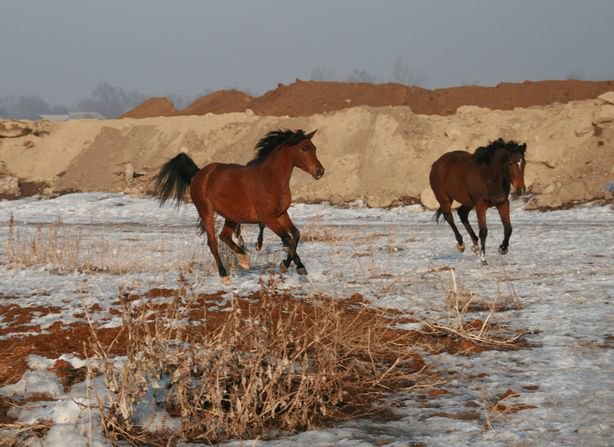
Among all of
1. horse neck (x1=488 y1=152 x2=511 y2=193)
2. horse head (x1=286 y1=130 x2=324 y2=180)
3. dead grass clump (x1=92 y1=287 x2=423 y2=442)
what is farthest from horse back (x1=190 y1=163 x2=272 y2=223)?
dead grass clump (x1=92 y1=287 x2=423 y2=442)

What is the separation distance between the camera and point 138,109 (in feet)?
159

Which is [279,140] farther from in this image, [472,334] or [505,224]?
[472,334]

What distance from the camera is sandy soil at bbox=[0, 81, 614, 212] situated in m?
27.8

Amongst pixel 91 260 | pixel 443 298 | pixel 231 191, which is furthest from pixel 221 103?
pixel 443 298

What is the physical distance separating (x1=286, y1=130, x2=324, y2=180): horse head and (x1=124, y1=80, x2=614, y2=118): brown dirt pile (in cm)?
2819

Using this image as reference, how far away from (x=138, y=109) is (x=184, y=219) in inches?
1076

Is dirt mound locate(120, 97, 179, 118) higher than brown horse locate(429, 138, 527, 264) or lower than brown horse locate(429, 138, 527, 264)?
higher

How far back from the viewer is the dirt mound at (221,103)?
4462 centimetres

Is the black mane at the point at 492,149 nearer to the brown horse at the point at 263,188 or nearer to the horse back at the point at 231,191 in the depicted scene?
the brown horse at the point at 263,188

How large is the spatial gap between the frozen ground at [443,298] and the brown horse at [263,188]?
58 centimetres

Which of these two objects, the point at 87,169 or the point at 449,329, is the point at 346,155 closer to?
the point at 87,169

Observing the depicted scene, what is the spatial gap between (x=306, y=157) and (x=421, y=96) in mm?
32612

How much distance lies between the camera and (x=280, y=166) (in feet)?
31.1

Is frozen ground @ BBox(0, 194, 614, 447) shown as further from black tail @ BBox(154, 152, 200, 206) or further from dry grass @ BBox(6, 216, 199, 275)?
black tail @ BBox(154, 152, 200, 206)
